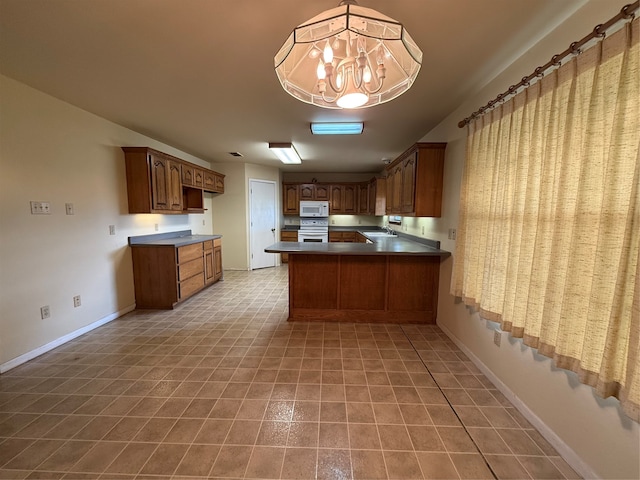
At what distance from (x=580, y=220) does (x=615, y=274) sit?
28cm

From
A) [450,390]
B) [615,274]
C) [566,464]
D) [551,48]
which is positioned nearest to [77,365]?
[450,390]

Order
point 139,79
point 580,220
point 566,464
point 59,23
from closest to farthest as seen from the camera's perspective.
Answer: point 580,220 < point 566,464 < point 59,23 < point 139,79

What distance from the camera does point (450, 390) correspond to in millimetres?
1886

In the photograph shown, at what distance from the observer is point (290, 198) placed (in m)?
6.65

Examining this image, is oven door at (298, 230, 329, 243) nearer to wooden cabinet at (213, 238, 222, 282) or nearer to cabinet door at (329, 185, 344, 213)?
cabinet door at (329, 185, 344, 213)

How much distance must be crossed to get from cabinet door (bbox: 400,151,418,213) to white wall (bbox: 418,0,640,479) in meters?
0.54

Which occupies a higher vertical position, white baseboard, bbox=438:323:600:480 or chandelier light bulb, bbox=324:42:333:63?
chandelier light bulb, bbox=324:42:333:63

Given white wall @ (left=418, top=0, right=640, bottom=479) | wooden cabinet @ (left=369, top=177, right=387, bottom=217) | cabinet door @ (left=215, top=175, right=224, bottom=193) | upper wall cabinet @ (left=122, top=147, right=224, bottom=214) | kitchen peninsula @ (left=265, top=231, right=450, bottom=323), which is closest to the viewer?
white wall @ (left=418, top=0, right=640, bottom=479)

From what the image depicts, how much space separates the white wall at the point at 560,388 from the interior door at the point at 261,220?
4.35m

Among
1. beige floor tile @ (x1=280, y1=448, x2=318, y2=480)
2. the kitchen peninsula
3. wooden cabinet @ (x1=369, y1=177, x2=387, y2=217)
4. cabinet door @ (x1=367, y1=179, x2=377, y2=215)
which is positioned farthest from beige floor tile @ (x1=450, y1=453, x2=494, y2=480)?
cabinet door @ (x1=367, y1=179, x2=377, y2=215)

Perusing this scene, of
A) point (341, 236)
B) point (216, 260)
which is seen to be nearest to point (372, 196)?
point (341, 236)

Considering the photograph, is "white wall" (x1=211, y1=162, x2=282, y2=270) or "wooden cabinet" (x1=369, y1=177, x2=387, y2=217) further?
"white wall" (x1=211, y1=162, x2=282, y2=270)

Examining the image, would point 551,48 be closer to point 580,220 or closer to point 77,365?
point 580,220

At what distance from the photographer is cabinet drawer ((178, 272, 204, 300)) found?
11.6 feet
